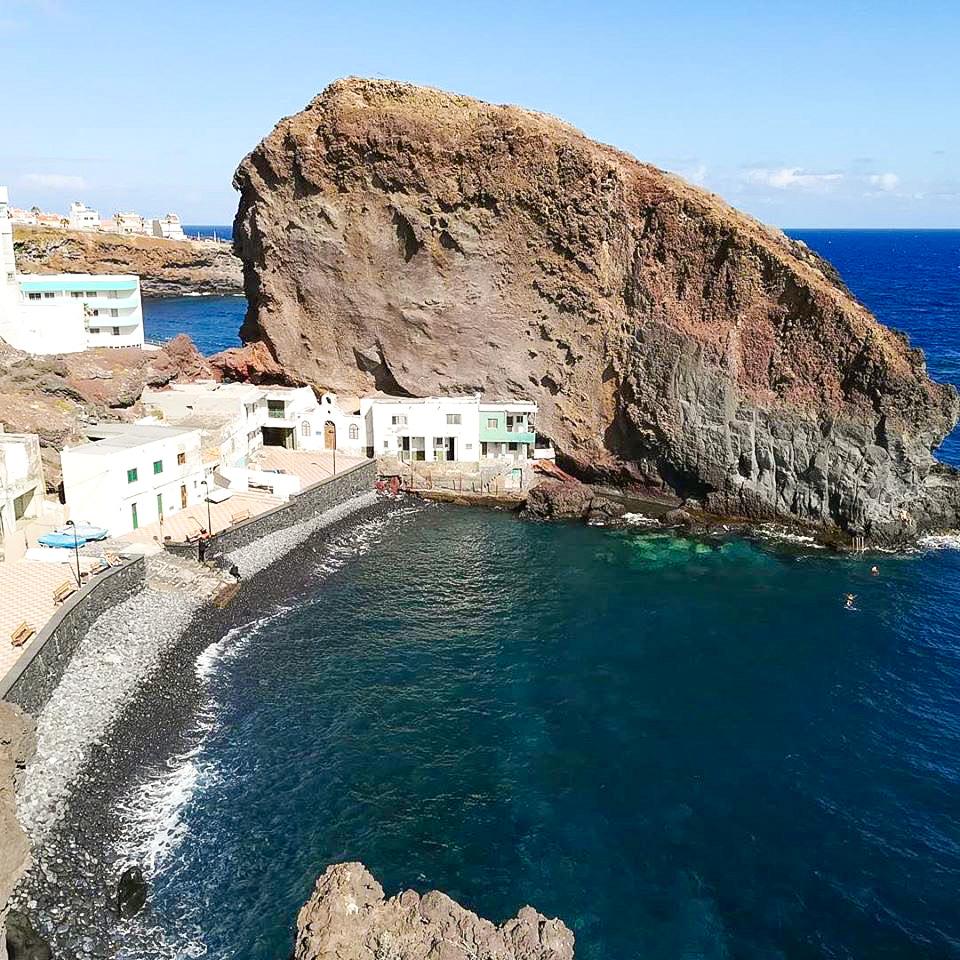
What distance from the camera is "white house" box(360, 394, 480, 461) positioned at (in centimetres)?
7175

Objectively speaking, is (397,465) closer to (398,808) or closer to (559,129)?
(559,129)

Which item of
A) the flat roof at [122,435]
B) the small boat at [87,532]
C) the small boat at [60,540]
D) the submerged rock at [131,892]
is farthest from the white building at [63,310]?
the submerged rock at [131,892]

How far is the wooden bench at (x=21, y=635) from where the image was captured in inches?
1458

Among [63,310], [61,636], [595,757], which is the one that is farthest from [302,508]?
[595,757]

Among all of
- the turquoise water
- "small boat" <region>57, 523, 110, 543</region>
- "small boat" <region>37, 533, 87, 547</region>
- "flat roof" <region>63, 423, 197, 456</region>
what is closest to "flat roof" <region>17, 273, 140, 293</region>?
"flat roof" <region>63, 423, 197, 456</region>

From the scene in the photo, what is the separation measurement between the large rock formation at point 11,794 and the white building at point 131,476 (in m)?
19.3

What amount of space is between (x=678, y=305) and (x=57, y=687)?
50.7 m

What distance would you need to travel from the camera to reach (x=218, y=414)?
65.4m

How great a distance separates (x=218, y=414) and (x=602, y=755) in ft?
139

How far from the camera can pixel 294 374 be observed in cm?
7788

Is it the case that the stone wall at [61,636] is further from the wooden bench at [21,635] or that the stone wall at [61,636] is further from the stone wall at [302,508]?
the stone wall at [302,508]

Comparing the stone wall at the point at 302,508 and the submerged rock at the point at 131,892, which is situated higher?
the stone wall at the point at 302,508

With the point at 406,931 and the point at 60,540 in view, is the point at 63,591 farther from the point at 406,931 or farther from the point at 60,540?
the point at 406,931

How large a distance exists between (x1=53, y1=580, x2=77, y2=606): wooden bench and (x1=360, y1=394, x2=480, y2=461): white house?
108 feet
